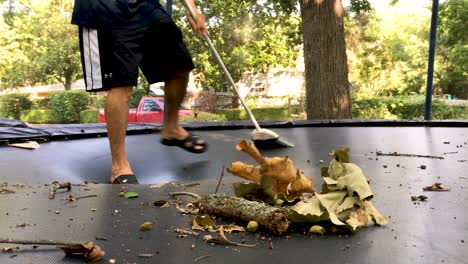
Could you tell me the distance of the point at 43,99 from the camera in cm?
1191

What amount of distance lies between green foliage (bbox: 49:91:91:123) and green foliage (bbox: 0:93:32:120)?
1095mm

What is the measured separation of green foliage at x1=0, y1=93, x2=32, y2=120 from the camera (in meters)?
11.5

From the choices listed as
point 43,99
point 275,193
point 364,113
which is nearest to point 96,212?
point 275,193

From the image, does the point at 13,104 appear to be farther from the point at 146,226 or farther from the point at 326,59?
the point at 146,226

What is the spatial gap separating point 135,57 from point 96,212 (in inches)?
26.5

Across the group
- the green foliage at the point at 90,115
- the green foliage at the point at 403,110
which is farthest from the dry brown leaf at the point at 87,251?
the green foliage at the point at 90,115

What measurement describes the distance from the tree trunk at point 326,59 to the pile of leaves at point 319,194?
2989mm

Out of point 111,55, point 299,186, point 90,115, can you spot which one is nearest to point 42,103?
point 90,115

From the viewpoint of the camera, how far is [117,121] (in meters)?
1.40

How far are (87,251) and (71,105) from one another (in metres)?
11.0

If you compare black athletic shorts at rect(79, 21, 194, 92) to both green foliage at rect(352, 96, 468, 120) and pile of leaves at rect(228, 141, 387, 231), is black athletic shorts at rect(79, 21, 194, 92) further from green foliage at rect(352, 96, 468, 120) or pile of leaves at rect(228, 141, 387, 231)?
green foliage at rect(352, 96, 468, 120)

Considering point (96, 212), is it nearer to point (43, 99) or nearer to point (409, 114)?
point (409, 114)

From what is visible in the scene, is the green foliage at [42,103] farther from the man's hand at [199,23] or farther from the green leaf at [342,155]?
the green leaf at [342,155]

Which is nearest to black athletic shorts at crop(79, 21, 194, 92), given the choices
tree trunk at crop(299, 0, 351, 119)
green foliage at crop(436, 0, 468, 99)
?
tree trunk at crop(299, 0, 351, 119)
